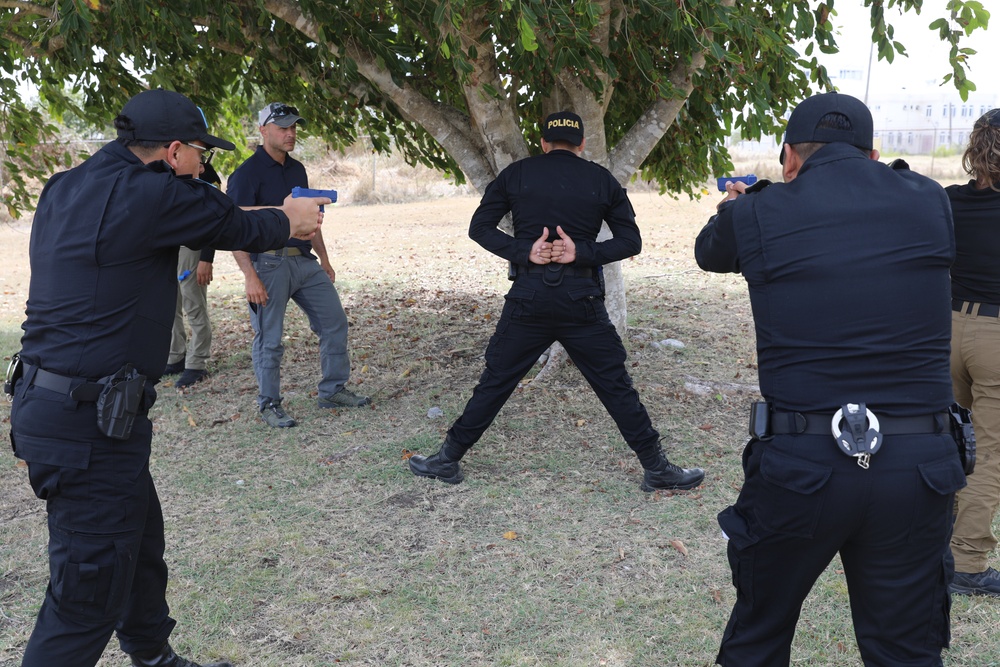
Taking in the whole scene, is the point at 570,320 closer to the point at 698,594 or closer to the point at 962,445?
the point at 698,594

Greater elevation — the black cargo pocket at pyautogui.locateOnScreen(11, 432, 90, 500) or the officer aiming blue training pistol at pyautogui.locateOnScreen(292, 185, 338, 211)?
the officer aiming blue training pistol at pyautogui.locateOnScreen(292, 185, 338, 211)

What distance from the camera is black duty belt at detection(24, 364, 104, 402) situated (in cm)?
267

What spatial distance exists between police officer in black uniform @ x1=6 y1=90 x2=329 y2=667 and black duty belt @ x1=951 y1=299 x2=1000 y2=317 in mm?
2971

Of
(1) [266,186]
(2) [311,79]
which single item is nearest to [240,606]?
(1) [266,186]

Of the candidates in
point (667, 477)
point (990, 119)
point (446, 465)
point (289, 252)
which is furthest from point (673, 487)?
point (289, 252)

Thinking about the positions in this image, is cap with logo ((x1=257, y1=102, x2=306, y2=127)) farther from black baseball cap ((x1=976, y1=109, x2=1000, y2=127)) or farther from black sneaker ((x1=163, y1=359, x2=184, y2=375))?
black baseball cap ((x1=976, y1=109, x2=1000, y2=127))

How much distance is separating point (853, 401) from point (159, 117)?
233 centimetres

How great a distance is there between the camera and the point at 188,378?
7281mm

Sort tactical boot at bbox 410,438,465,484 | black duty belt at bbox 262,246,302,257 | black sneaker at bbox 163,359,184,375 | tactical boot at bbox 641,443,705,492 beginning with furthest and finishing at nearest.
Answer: black sneaker at bbox 163,359,184,375, black duty belt at bbox 262,246,302,257, tactical boot at bbox 410,438,465,484, tactical boot at bbox 641,443,705,492

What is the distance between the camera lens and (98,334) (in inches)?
106

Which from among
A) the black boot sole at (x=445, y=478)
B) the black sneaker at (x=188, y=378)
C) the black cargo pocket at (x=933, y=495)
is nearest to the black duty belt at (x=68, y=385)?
the black cargo pocket at (x=933, y=495)

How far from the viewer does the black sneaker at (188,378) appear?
7219 millimetres

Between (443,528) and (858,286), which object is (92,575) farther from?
(858,286)

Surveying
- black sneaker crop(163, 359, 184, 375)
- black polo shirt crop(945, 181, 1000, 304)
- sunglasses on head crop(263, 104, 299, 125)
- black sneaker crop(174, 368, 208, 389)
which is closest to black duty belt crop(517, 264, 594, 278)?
black polo shirt crop(945, 181, 1000, 304)
